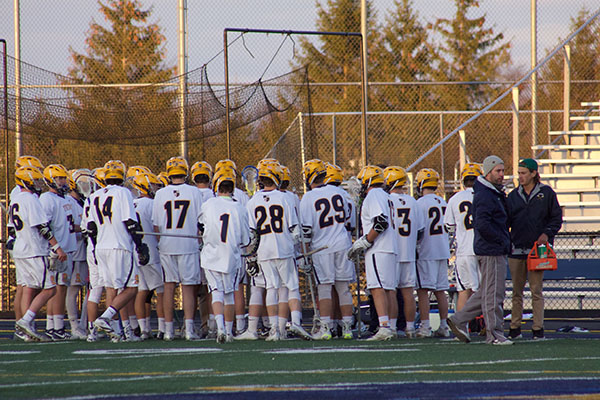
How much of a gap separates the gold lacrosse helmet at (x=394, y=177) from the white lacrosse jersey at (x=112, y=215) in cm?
291

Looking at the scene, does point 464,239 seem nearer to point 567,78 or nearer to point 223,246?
point 223,246

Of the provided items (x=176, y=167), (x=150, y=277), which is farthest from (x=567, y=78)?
(x=150, y=277)

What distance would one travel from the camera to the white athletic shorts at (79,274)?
12164 mm

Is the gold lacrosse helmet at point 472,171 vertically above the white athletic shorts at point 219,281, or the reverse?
the gold lacrosse helmet at point 472,171

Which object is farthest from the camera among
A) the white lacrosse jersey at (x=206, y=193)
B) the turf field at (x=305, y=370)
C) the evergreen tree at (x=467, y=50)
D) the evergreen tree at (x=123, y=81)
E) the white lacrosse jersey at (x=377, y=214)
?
the evergreen tree at (x=467, y=50)

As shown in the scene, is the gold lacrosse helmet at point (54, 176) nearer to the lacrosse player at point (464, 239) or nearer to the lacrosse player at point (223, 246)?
the lacrosse player at point (223, 246)

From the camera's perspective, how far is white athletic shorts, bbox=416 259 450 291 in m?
11.3

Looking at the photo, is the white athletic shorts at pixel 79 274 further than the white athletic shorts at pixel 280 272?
Yes

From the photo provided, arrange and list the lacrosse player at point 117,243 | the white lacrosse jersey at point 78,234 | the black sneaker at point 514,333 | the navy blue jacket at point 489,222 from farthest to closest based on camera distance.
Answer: the white lacrosse jersey at point 78,234 → the lacrosse player at point 117,243 → the black sneaker at point 514,333 → the navy blue jacket at point 489,222

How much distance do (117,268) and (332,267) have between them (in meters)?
2.36

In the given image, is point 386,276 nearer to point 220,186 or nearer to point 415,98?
point 220,186

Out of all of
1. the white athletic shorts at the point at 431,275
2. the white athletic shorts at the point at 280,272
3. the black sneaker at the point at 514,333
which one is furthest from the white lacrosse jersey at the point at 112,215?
the black sneaker at the point at 514,333

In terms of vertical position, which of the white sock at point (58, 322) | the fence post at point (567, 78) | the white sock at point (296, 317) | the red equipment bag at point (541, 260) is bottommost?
the white sock at point (58, 322)

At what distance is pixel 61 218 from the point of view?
38.7 feet
